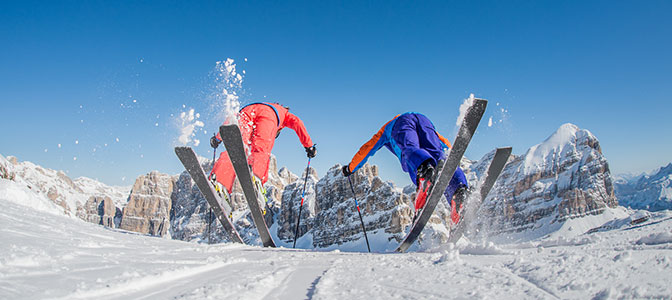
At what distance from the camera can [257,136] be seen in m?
5.88

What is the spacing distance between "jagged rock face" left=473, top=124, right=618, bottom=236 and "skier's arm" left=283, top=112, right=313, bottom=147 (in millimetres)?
126958

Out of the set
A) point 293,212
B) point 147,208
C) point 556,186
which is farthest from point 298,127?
point 147,208

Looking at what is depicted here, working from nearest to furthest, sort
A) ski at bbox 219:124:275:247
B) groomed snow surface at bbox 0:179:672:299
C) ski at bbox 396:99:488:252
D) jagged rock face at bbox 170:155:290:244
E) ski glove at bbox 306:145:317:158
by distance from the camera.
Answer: groomed snow surface at bbox 0:179:672:299 < ski at bbox 396:99:488:252 < ski at bbox 219:124:275:247 < ski glove at bbox 306:145:317:158 < jagged rock face at bbox 170:155:290:244

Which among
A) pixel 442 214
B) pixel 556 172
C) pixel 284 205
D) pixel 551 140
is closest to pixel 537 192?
pixel 556 172

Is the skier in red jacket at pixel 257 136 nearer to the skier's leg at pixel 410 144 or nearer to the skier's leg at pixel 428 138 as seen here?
the skier's leg at pixel 410 144

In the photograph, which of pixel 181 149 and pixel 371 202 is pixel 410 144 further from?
pixel 371 202

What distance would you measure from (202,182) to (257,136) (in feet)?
4.07

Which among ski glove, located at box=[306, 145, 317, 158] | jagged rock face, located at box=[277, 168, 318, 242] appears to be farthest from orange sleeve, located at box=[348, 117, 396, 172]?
jagged rock face, located at box=[277, 168, 318, 242]

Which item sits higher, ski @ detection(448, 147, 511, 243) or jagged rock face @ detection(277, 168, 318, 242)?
jagged rock face @ detection(277, 168, 318, 242)

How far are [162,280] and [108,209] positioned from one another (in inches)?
7601

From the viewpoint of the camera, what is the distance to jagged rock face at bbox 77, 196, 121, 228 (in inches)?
6122

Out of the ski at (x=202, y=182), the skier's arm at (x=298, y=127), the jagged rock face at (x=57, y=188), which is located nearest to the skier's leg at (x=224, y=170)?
the ski at (x=202, y=182)

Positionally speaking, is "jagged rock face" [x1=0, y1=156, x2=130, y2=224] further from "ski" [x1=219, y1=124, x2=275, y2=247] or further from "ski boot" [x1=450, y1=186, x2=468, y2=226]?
"ski boot" [x1=450, y1=186, x2=468, y2=226]

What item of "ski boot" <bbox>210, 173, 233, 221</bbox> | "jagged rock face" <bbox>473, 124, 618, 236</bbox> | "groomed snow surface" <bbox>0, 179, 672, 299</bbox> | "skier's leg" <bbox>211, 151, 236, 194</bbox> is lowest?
"groomed snow surface" <bbox>0, 179, 672, 299</bbox>
